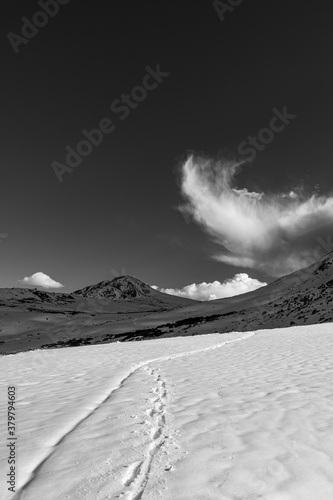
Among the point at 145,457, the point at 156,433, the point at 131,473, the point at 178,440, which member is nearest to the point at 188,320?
the point at 156,433

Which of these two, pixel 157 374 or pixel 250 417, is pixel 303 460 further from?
pixel 157 374

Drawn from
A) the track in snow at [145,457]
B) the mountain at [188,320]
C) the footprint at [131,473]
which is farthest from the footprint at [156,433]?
the mountain at [188,320]

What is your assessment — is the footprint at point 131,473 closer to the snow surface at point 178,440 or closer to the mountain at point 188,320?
the snow surface at point 178,440

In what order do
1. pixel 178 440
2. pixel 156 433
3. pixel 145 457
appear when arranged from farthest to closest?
1. pixel 156 433
2. pixel 178 440
3. pixel 145 457

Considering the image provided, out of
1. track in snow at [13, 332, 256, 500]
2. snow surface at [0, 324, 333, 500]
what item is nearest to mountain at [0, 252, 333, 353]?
snow surface at [0, 324, 333, 500]

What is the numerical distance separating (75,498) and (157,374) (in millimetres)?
6993

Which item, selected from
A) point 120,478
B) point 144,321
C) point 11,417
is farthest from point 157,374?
point 144,321

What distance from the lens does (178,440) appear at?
4215 mm

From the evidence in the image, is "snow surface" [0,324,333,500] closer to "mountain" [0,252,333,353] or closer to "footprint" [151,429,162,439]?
"footprint" [151,429,162,439]

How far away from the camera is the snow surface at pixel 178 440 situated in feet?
10.1

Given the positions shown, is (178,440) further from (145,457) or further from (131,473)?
(131,473)

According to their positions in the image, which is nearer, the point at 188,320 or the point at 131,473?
the point at 131,473

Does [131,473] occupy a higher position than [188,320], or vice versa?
[188,320]

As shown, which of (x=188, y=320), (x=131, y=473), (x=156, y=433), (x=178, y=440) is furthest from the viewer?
(x=188, y=320)
